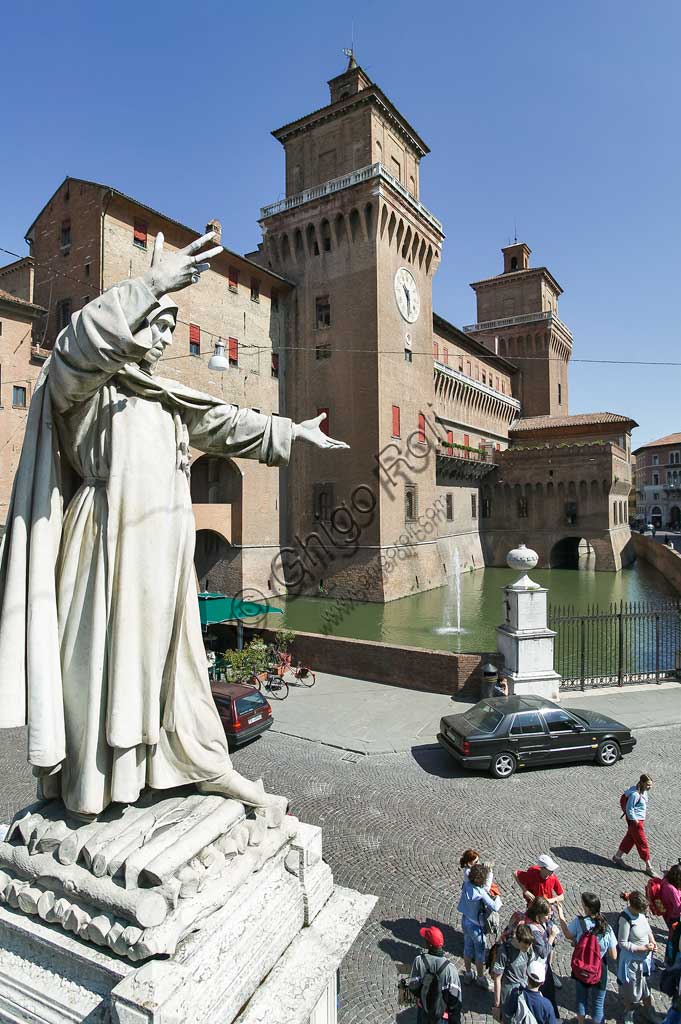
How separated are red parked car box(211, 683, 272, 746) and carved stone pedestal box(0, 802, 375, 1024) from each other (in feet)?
27.5

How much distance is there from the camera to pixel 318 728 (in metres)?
12.6

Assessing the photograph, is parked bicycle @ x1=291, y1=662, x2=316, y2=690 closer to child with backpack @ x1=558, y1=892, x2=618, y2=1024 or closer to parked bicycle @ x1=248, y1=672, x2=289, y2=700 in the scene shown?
parked bicycle @ x1=248, y1=672, x2=289, y2=700

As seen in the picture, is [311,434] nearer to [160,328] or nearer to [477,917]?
[160,328]

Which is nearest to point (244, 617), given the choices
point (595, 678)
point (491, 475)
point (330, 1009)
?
point (595, 678)

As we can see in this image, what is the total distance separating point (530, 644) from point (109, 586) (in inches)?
478

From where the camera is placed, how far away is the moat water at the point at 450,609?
27891mm

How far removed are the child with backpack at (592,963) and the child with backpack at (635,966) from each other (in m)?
0.14

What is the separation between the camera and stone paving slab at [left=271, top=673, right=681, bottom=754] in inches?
475

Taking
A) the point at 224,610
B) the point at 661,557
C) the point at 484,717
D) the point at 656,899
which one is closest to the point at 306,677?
the point at 224,610

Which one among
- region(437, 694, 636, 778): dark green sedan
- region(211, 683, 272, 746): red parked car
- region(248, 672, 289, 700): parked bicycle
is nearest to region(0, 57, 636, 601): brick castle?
region(248, 672, 289, 700): parked bicycle

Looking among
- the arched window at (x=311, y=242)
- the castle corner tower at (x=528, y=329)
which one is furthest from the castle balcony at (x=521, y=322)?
the arched window at (x=311, y=242)

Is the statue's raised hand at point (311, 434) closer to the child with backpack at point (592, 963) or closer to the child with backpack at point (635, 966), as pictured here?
the child with backpack at point (592, 963)

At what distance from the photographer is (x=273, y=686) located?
15.2 m

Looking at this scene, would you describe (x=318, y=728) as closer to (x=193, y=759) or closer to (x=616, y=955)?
(x=616, y=955)
